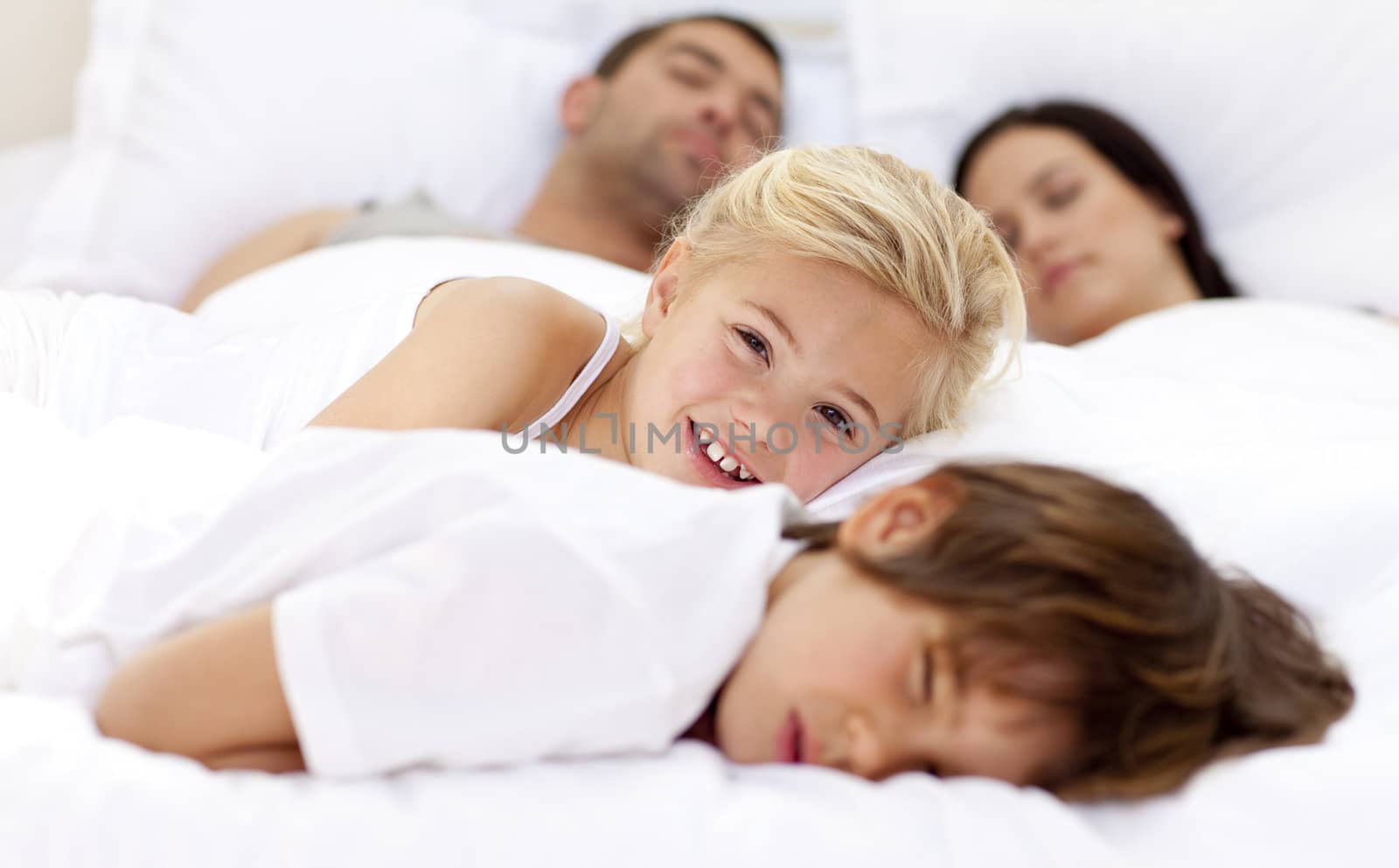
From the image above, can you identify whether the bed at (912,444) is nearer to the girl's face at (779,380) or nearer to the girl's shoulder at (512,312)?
the girl's face at (779,380)

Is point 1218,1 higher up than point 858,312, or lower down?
higher up

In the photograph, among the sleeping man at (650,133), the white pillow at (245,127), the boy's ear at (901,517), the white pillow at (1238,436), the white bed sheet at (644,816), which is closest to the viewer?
the white bed sheet at (644,816)

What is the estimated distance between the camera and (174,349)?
118 cm

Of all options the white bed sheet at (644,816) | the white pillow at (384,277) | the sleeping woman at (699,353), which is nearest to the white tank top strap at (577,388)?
the sleeping woman at (699,353)

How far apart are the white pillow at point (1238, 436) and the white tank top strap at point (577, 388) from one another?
240 mm

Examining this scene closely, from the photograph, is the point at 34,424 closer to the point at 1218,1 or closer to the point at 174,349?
the point at 174,349

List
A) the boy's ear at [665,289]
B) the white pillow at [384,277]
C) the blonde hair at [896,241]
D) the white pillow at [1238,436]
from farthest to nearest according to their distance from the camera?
the white pillow at [384,277] → the boy's ear at [665,289] → the blonde hair at [896,241] → the white pillow at [1238,436]

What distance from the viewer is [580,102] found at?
1.89 meters

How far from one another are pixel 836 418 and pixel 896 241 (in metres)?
0.15

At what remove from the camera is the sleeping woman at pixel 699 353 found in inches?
37.7

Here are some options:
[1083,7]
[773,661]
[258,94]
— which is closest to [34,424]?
[773,661]

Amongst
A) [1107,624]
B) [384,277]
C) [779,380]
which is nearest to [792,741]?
[1107,624]

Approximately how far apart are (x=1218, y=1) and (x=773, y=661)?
1541 millimetres

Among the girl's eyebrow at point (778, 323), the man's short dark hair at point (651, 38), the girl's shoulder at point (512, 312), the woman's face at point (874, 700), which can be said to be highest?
the man's short dark hair at point (651, 38)
